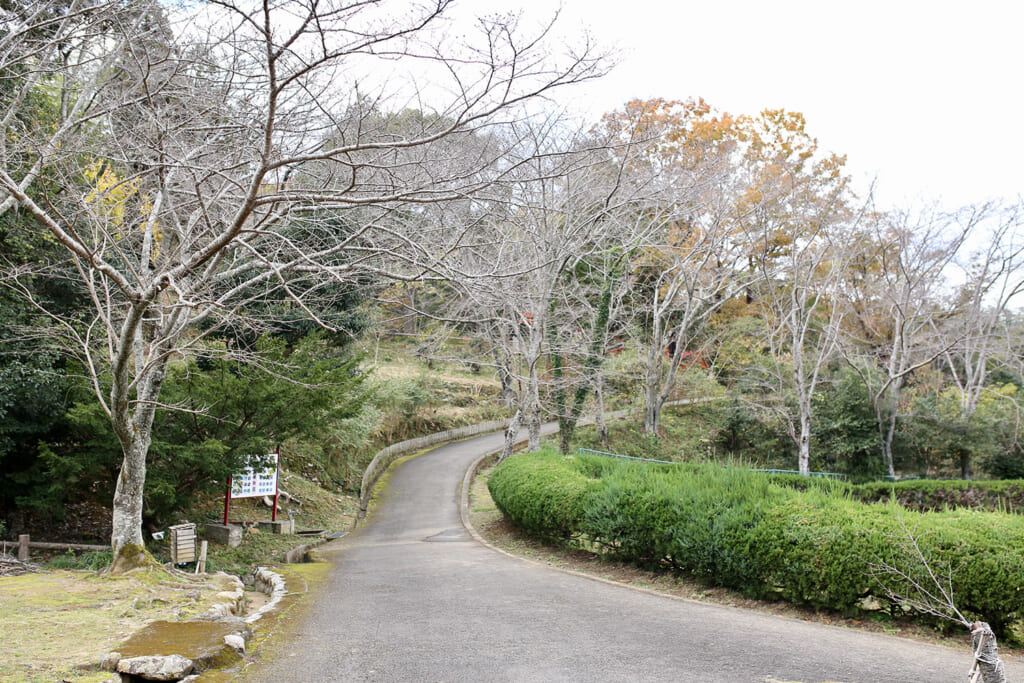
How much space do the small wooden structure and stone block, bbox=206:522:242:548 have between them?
294cm

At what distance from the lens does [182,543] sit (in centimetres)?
914

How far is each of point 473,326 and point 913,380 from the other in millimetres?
16624

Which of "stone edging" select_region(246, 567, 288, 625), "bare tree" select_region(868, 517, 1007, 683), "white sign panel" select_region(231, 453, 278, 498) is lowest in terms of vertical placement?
"stone edging" select_region(246, 567, 288, 625)

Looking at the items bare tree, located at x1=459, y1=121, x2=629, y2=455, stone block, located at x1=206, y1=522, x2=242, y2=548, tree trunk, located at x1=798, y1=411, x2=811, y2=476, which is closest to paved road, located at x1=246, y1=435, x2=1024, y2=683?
stone block, located at x1=206, y1=522, x2=242, y2=548

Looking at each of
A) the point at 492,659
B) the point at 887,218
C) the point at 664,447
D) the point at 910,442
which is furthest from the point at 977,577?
the point at 664,447

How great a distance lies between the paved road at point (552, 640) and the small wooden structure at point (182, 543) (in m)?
2.02

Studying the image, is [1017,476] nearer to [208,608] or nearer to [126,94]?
[208,608]

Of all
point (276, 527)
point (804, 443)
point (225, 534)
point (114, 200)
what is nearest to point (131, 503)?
point (114, 200)

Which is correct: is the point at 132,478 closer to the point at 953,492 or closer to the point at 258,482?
the point at 258,482

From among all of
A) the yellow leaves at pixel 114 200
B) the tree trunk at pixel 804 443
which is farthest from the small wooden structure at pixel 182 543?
the tree trunk at pixel 804 443

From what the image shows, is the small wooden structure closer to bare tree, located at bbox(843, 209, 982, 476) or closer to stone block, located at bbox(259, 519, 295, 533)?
stone block, located at bbox(259, 519, 295, 533)

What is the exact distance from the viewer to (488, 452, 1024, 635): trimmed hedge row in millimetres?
5871

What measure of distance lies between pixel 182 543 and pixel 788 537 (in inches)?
304

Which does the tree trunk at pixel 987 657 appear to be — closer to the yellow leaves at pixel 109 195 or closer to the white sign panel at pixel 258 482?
the yellow leaves at pixel 109 195
